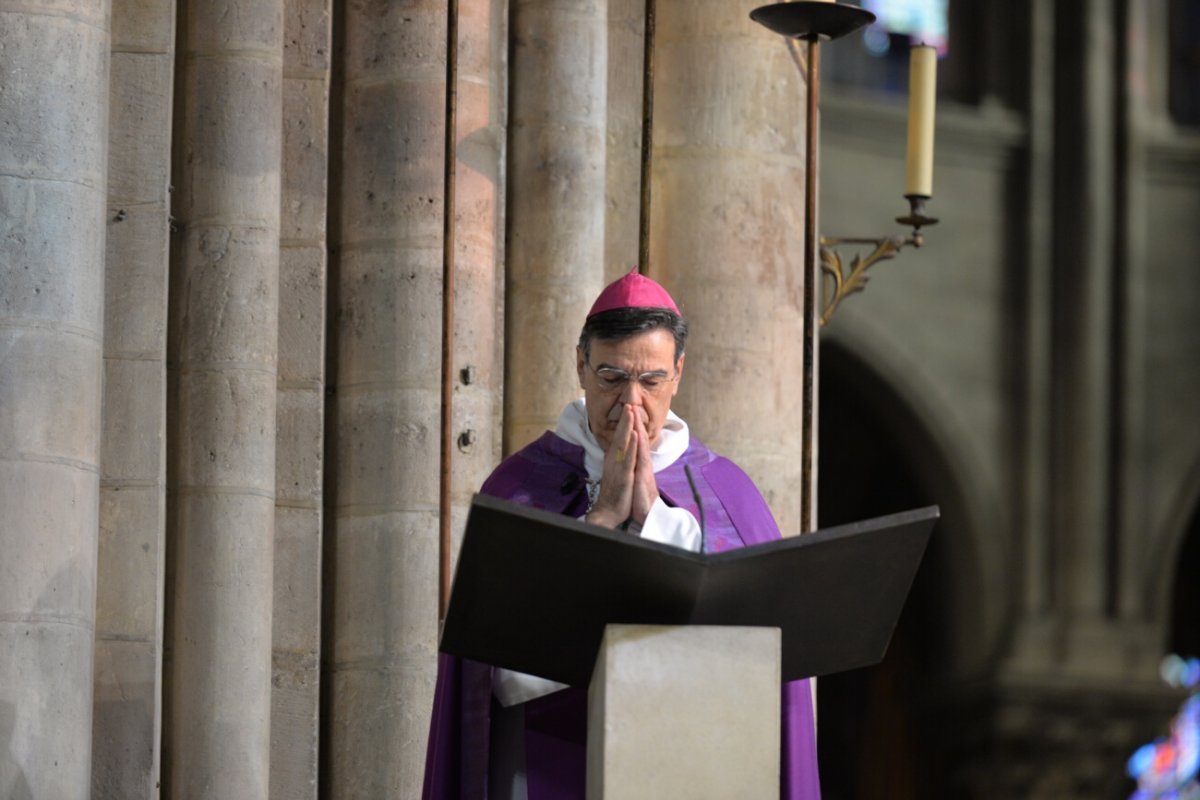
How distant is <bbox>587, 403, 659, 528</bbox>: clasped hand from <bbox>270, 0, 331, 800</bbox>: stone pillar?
1.76m

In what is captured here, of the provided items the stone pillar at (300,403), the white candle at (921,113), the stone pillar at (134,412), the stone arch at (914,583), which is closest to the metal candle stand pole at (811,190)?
the white candle at (921,113)

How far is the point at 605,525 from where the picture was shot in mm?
4117

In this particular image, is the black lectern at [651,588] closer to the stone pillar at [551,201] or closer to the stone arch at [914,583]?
the stone pillar at [551,201]

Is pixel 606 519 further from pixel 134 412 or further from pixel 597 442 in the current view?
pixel 134 412

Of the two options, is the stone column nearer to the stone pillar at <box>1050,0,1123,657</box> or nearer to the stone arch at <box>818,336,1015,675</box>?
the stone arch at <box>818,336,1015,675</box>

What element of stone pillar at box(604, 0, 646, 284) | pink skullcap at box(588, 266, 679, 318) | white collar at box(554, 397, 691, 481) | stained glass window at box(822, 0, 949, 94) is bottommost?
white collar at box(554, 397, 691, 481)

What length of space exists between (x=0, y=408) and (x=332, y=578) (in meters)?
1.31

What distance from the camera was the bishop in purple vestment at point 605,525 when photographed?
164 inches

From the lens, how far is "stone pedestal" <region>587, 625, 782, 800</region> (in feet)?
11.7

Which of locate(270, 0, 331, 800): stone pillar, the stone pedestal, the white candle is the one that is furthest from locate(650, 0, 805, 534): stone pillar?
the stone pedestal

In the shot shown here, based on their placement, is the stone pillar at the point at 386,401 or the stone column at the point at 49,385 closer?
the stone column at the point at 49,385

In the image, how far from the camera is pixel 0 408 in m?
4.71

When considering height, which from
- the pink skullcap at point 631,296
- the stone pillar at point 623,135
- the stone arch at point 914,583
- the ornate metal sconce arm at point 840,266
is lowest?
the stone arch at point 914,583

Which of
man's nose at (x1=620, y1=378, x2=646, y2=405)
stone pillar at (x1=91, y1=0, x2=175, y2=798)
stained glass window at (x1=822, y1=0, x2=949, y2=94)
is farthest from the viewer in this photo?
stained glass window at (x1=822, y1=0, x2=949, y2=94)
